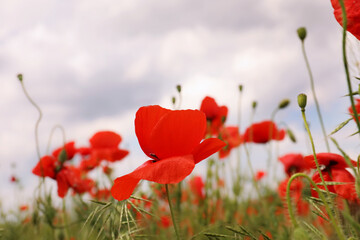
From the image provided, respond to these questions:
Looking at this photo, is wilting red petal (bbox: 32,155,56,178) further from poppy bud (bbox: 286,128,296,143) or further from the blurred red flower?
the blurred red flower

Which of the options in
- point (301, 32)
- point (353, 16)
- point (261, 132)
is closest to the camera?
point (353, 16)

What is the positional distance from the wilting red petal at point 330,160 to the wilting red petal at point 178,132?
278 mm

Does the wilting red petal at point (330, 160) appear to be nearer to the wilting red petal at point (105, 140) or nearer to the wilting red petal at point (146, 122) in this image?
the wilting red petal at point (146, 122)

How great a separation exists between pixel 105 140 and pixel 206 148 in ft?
5.36

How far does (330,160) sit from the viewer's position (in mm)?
1011

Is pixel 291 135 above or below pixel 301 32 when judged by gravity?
below

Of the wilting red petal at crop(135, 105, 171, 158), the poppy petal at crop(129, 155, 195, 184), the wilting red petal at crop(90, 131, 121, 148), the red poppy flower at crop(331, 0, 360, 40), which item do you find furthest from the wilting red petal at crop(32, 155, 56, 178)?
the red poppy flower at crop(331, 0, 360, 40)

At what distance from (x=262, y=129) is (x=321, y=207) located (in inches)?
71.8

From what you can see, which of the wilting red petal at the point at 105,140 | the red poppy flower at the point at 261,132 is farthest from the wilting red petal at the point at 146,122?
the red poppy flower at the point at 261,132

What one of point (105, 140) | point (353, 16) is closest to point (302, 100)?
point (353, 16)

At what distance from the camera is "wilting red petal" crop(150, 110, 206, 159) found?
37.3 inches

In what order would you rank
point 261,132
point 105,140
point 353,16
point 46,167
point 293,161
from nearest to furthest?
point 353,16
point 293,161
point 46,167
point 105,140
point 261,132

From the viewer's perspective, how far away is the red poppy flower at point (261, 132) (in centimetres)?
267

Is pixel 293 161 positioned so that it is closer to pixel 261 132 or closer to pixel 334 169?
pixel 261 132
